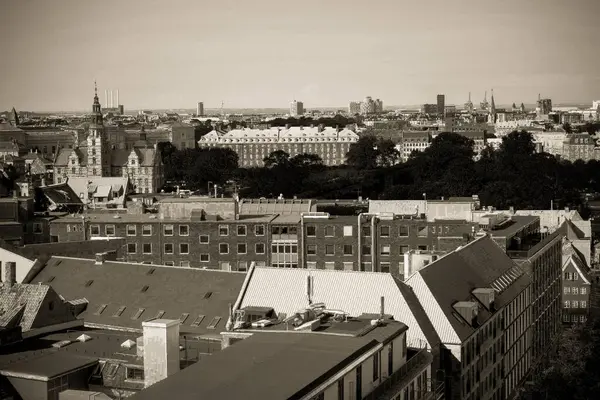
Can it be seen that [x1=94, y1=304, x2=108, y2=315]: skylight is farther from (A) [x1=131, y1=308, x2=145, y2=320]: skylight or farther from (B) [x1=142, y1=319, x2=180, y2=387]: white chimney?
(B) [x1=142, y1=319, x2=180, y2=387]: white chimney

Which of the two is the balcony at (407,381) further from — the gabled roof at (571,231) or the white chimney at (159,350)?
the gabled roof at (571,231)

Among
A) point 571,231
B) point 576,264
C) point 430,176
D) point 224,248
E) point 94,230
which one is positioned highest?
point 94,230

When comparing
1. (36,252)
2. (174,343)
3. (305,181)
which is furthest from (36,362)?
(305,181)

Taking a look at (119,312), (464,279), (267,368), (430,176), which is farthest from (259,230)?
(430,176)

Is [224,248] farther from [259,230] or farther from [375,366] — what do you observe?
[375,366]

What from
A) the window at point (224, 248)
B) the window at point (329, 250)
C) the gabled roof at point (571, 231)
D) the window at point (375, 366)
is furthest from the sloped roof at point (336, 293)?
the gabled roof at point (571, 231)

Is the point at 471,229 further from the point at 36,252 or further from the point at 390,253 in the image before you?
the point at 36,252
